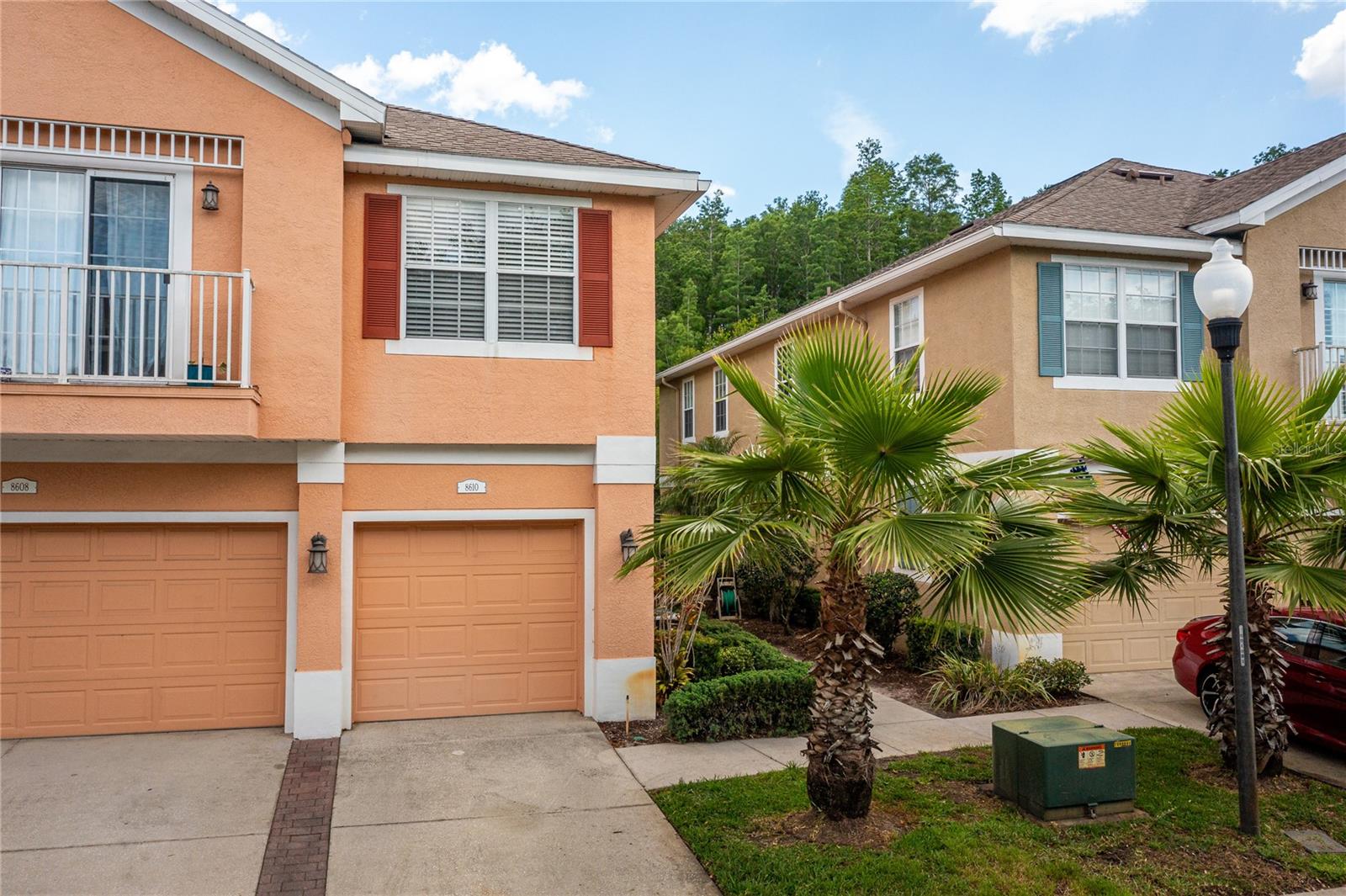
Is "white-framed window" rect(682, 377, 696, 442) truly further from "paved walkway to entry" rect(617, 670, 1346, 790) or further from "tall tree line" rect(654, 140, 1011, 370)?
"paved walkway to entry" rect(617, 670, 1346, 790)

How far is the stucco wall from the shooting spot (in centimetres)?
838

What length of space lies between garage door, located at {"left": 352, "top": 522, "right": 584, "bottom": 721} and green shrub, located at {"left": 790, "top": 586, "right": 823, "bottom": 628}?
285 inches

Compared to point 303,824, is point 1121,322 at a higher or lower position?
higher

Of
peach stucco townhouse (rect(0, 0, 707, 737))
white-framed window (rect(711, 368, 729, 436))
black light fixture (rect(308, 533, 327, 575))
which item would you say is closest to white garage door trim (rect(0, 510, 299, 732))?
peach stucco townhouse (rect(0, 0, 707, 737))

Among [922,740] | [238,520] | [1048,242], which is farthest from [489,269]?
[1048,242]

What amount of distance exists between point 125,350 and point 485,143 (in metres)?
4.47

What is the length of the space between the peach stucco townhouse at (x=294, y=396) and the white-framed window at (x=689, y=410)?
543 inches

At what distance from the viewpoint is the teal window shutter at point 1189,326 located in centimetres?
1272

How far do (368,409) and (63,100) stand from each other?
413 centimetres

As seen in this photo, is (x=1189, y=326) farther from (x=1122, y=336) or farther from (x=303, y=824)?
(x=303, y=824)

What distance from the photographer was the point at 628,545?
9688 millimetres

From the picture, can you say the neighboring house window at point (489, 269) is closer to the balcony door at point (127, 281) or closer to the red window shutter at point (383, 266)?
the red window shutter at point (383, 266)

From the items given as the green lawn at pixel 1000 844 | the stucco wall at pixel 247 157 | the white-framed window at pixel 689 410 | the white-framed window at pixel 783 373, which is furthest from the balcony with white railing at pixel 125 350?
the white-framed window at pixel 689 410

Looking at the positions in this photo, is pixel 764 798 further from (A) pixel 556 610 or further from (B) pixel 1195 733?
(B) pixel 1195 733
